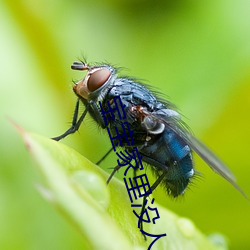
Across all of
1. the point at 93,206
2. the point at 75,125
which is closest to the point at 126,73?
the point at 75,125

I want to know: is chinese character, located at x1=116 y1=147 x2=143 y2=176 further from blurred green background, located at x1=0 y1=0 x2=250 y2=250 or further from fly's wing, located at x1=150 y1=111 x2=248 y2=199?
blurred green background, located at x1=0 y1=0 x2=250 y2=250

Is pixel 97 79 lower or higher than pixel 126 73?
higher

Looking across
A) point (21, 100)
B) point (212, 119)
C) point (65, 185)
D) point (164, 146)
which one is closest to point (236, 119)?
point (212, 119)

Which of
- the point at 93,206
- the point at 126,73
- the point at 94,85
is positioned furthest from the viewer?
the point at 126,73

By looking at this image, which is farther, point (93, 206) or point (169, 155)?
point (169, 155)

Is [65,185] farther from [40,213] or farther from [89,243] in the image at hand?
[40,213]

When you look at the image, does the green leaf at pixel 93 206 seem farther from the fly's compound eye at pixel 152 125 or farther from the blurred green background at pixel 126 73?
the blurred green background at pixel 126 73

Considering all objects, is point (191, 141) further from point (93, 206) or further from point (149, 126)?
point (93, 206)
